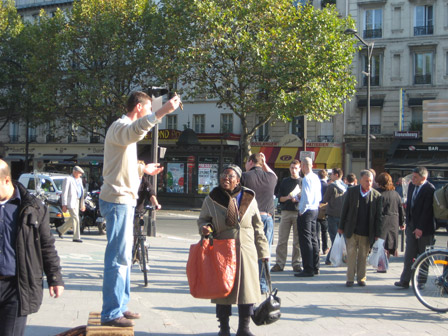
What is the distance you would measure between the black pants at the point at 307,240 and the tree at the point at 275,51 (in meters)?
17.2

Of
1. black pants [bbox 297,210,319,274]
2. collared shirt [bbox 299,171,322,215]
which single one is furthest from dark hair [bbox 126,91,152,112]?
black pants [bbox 297,210,319,274]

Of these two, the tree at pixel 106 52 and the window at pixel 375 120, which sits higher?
the tree at pixel 106 52

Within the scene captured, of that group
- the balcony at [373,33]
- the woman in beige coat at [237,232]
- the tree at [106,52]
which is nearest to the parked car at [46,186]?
the woman in beige coat at [237,232]

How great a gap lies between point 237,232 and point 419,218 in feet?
12.2

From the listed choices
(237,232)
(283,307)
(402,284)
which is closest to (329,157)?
(402,284)

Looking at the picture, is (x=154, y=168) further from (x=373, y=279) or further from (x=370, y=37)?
(x=370, y=37)

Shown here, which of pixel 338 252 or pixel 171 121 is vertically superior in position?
pixel 171 121

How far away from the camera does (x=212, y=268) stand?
502cm

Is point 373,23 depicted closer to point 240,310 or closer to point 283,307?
point 283,307

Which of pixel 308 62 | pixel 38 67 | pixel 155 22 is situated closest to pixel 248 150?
pixel 308 62

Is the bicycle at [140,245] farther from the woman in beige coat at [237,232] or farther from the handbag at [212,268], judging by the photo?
the handbag at [212,268]

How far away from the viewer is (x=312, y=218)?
9203 millimetres

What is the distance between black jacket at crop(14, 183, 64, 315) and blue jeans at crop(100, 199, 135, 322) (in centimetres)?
79

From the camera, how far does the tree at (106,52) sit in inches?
1243
